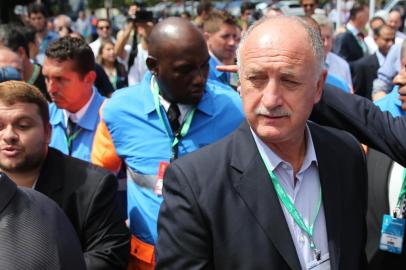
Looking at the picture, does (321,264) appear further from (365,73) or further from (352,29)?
(352,29)

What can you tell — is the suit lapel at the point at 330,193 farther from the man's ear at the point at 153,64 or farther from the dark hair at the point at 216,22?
the dark hair at the point at 216,22

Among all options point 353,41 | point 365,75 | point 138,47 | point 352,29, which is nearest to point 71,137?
point 138,47

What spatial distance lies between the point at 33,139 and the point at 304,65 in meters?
1.29

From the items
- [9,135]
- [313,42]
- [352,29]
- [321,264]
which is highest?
[313,42]

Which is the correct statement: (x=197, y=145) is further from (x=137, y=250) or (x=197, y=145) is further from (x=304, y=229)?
(x=304, y=229)

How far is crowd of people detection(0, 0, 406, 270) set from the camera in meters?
1.68

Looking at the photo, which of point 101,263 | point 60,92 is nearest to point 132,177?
point 101,263

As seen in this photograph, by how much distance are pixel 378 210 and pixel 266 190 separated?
4.31 ft

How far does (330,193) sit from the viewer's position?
185cm

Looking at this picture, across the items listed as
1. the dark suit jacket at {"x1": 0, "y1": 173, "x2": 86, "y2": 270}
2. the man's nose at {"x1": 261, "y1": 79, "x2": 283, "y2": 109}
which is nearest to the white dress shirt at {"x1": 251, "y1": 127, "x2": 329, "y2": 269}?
the man's nose at {"x1": 261, "y1": 79, "x2": 283, "y2": 109}

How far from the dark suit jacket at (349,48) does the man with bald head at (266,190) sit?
6.66 m

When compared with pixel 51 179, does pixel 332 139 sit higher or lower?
higher

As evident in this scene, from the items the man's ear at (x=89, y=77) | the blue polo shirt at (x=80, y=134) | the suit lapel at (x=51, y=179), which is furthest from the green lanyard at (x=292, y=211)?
the man's ear at (x=89, y=77)

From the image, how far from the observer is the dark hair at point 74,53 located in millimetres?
3536
